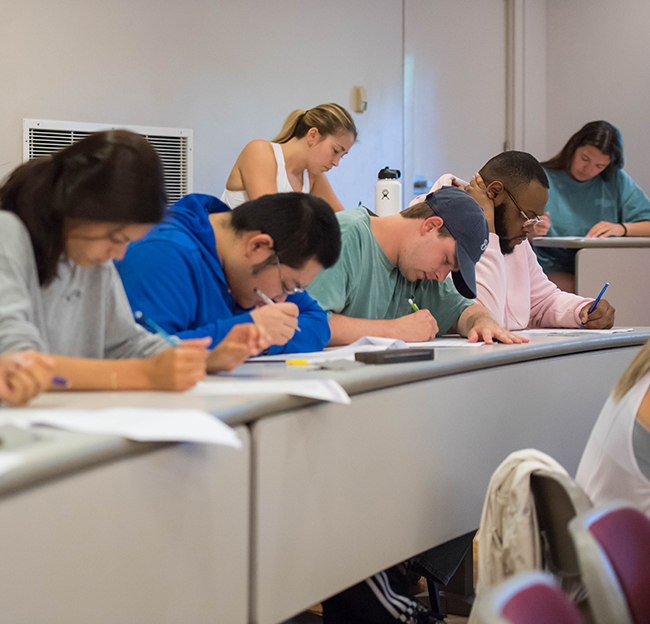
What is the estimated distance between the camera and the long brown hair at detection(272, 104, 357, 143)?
2.62 metres

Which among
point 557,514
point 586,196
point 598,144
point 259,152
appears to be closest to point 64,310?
point 557,514

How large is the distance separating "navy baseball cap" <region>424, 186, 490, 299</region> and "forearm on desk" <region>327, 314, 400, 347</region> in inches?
10.2

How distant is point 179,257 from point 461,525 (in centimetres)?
70

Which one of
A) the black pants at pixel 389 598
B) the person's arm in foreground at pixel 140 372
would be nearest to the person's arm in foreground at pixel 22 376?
the person's arm in foreground at pixel 140 372

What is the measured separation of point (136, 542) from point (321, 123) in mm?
2112

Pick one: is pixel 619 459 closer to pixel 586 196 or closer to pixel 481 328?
pixel 481 328

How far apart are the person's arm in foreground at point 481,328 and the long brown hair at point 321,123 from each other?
0.93m

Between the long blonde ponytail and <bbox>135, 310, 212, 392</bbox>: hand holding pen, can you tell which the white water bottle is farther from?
<bbox>135, 310, 212, 392</bbox>: hand holding pen

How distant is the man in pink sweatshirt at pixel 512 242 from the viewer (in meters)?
2.19

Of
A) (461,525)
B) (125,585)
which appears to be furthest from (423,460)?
(125,585)

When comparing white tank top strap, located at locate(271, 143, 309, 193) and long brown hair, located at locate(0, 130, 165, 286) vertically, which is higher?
white tank top strap, located at locate(271, 143, 309, 193)

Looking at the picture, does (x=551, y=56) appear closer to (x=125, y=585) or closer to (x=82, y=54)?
(x=82, y=54)

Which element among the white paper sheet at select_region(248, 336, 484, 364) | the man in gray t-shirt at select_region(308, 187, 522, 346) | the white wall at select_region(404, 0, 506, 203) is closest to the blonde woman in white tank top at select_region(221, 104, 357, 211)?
the man in gray t-shirt at select_region(308, 187, 522, 346)

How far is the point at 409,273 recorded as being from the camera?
6.42 ft
